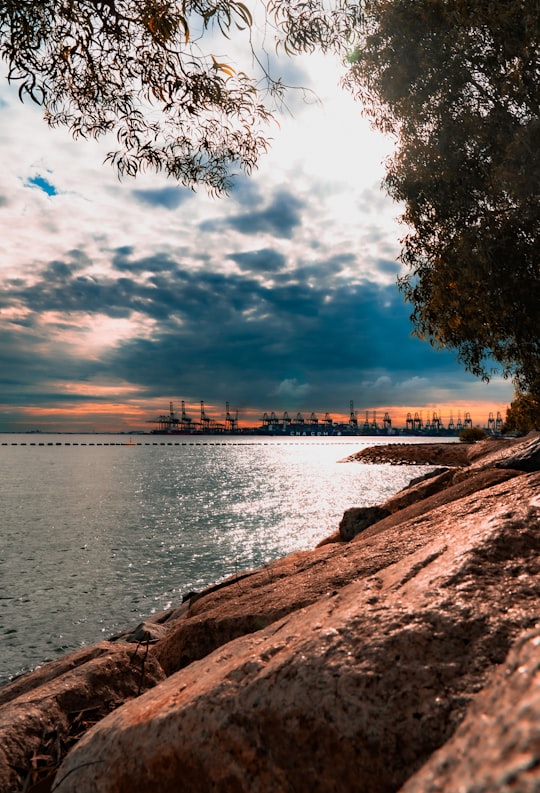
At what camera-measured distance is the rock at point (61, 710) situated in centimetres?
478

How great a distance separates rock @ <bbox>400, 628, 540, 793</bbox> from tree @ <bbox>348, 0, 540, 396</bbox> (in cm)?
1468

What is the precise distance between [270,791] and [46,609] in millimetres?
20520

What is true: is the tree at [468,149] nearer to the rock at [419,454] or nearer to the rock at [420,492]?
the rock at [420,492]

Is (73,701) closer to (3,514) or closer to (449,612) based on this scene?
(449,612)

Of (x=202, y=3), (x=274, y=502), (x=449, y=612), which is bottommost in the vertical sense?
(x=274, y=502)

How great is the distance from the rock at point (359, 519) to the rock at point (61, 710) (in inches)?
334

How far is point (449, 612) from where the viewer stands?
10.6 ft

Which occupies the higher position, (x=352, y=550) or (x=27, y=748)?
(x=352, y=550)

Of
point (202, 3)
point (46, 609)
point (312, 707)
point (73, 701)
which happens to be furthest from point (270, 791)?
point (46, 609)

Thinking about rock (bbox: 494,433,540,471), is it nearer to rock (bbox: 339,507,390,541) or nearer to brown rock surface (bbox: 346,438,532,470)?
rock (bbox: 339,507,390,541)

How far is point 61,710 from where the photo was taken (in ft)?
18.3

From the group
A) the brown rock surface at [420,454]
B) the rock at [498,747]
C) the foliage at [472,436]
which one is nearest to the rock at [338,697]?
the rock at [498,747]

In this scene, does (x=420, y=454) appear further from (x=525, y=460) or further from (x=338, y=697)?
(x=338, y=697)

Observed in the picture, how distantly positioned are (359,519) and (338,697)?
12237 mm
